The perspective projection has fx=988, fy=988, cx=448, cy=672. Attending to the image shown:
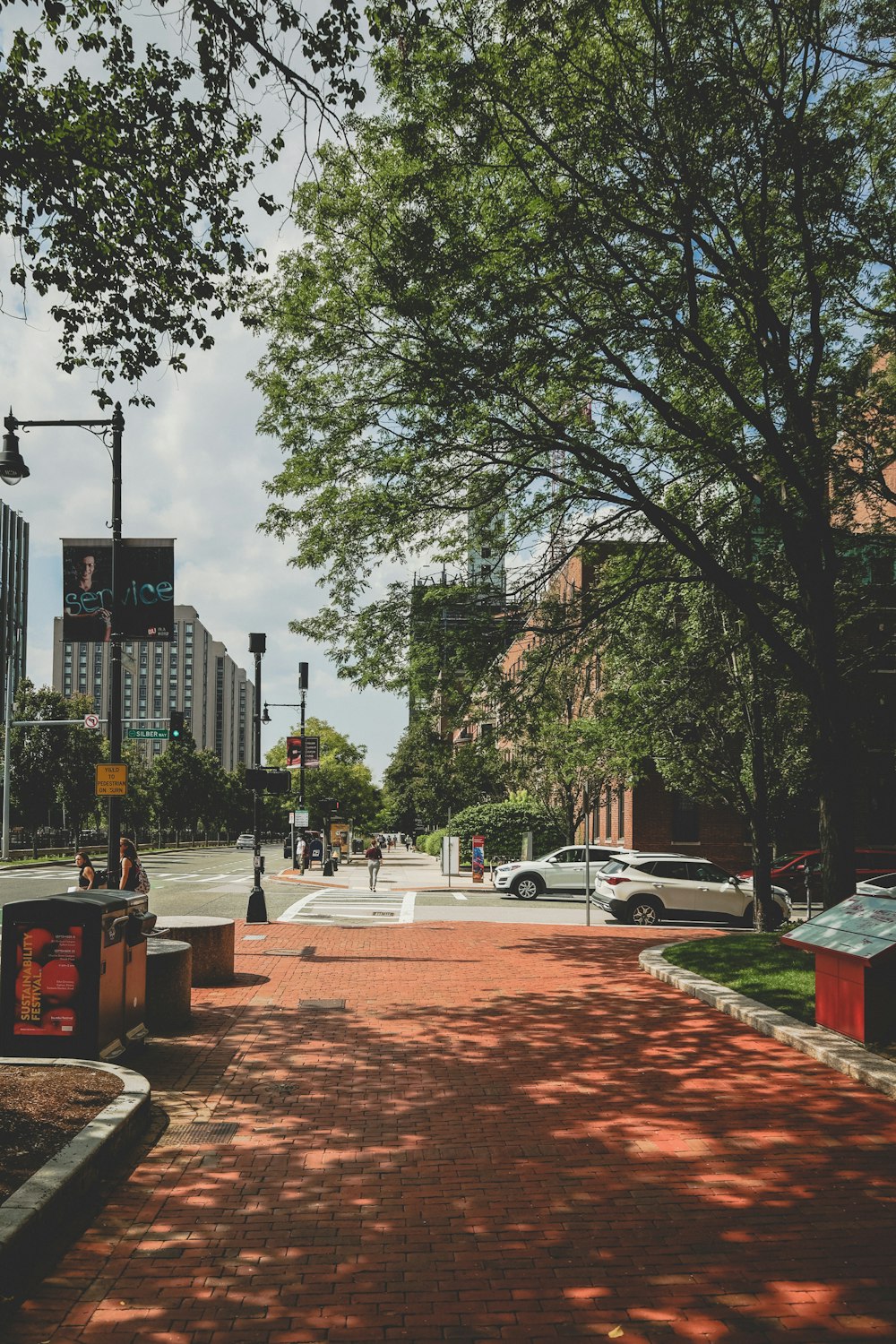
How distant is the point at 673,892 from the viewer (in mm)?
21891

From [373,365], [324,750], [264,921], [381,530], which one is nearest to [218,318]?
[373,365]

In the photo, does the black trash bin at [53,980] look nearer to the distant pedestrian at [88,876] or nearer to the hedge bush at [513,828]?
the distant pedestrian at [88,876]

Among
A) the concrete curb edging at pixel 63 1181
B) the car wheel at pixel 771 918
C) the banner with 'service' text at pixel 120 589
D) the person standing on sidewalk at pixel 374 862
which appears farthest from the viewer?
the person standing on sidewalk at pixel 374 862

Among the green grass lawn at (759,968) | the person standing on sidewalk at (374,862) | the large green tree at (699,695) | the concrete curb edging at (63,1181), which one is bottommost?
the person standing on sidewalk at (374,862)

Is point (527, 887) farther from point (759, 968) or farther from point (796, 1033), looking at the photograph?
point (796, 1033)

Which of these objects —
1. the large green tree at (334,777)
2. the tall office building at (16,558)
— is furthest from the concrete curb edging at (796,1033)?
the tall office building at (16,558)

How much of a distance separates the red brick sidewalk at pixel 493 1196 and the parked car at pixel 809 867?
19479 millimetres

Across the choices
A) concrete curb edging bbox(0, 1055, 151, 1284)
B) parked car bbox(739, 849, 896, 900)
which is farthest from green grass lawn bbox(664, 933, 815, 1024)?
parked car bbox(739, 849, 896, 900)

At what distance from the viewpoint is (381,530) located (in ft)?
47.5

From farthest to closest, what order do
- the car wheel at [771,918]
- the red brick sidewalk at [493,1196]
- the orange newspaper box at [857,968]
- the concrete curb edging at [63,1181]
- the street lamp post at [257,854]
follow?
the car wheel at [771,918] < the street lamp post at [257,854] < the orange newspaper box at [857,968] < the concrete curb edging at [63,1181] < the red brick sidewalk at [493,1196]

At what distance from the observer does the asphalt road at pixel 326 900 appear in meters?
21.8

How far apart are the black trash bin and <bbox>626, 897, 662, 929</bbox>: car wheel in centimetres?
1591

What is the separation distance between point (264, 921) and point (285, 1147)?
13.4m

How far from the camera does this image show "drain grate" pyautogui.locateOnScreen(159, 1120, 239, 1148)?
6.11 metres
